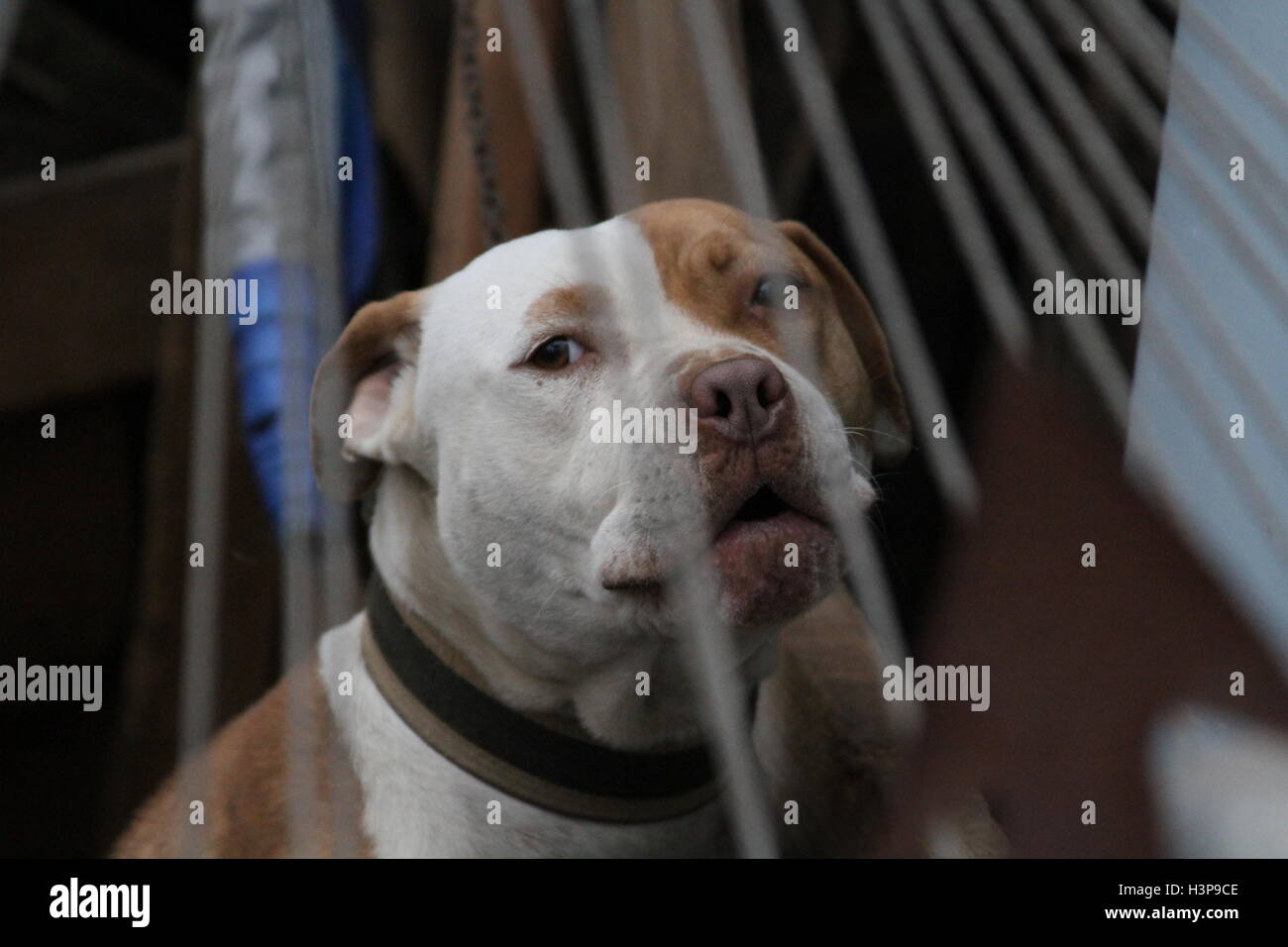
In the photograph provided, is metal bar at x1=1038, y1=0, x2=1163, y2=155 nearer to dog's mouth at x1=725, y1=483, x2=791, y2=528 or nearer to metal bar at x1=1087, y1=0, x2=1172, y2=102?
metal bar at x1=1087, y1=0, x2=1172, y2=102

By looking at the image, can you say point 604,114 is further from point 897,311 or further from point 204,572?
point 204,572

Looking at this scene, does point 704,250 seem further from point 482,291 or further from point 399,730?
point 399,730

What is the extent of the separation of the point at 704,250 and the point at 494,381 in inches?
9.4

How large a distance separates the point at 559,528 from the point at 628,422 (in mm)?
117

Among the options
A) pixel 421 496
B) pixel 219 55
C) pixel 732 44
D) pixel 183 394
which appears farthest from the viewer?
pixel 183 394

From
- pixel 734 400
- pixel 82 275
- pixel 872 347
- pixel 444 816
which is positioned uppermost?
pixel 82 275

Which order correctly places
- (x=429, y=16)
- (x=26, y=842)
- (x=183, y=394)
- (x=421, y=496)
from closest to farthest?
(x=421, y=496)
(x=183, y=394)
(x=429, y=16)
(x=26, y=842)

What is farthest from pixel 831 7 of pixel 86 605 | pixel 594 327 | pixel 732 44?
pixel 86 605

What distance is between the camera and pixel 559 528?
1.15m

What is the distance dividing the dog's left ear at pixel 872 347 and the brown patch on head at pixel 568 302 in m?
0.24

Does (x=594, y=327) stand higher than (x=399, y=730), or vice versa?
(x=594, y=327)

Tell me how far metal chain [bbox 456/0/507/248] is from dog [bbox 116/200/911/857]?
19cm

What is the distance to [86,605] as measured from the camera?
2.44 m

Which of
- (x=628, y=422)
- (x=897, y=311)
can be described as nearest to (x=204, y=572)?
(x=628, y=422)
